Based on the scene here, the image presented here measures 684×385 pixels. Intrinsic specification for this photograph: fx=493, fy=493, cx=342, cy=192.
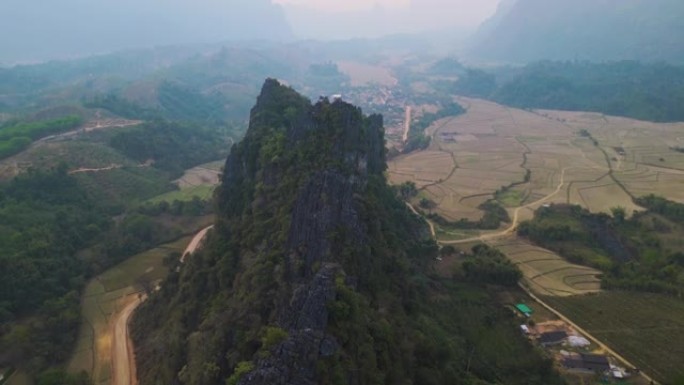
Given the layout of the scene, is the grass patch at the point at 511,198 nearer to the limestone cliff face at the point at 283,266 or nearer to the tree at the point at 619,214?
the tree at the point at 619,214

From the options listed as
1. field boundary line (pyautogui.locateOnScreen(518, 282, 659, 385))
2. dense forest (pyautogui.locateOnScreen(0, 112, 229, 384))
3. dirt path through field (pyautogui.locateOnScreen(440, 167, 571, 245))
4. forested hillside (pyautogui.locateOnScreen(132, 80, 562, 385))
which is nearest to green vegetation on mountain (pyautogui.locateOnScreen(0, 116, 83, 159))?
dense forest (pyautogui.locateOnScreen(0, 112, 229, 384))

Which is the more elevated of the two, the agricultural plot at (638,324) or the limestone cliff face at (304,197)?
the limestone cliff face at (304,197)

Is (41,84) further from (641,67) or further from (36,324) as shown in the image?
→ (641,67)

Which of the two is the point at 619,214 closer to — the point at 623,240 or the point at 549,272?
the point at 623,240

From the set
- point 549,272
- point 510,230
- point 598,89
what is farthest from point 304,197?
point 598,89

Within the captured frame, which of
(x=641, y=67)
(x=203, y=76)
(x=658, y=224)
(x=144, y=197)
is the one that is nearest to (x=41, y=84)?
(x=203, y=76)

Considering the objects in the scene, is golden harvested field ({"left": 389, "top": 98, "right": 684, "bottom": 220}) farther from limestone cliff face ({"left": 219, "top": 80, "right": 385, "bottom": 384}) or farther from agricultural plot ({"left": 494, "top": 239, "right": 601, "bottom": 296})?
limestone cliff face ({"left": 219, "top": 80, "right": 385, "bottom": 384})

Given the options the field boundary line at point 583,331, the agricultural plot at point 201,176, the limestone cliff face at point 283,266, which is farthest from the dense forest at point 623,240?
the agricultural plot at point 201,176
